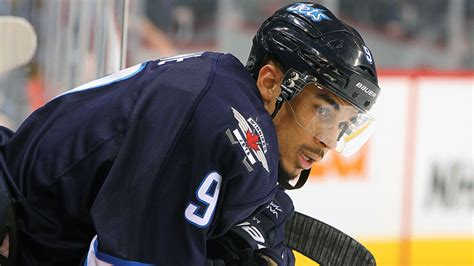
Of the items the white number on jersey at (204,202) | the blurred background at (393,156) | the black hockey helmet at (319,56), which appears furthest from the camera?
the blurred background at (393,156)

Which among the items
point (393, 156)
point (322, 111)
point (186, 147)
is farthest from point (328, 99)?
point (393, 156)

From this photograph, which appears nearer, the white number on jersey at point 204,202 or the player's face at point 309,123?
the white number on jersey at point 204,202

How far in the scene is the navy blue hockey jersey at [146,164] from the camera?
49.2 inches

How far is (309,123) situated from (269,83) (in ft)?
0.29

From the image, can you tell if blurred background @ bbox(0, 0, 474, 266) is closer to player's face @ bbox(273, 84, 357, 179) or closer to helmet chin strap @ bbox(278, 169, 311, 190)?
helmet chin strap @ bbox(278, 169, 311, 190)

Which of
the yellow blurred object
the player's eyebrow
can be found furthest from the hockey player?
the yellow blurred object

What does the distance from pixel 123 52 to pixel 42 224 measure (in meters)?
0.72

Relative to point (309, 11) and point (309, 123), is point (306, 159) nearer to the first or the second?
point (309, 123)

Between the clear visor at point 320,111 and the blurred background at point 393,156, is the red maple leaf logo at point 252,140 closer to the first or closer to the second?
the clear visor at point 320,111

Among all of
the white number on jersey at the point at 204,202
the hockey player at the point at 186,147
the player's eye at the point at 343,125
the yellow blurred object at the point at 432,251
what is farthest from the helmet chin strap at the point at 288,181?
the yellow blurred object at the point at 432,251

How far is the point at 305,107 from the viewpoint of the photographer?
4.71ft

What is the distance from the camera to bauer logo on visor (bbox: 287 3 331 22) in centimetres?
146

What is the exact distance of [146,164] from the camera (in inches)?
48.9

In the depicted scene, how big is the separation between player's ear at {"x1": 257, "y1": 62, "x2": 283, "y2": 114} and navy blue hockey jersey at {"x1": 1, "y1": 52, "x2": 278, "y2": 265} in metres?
0.05
